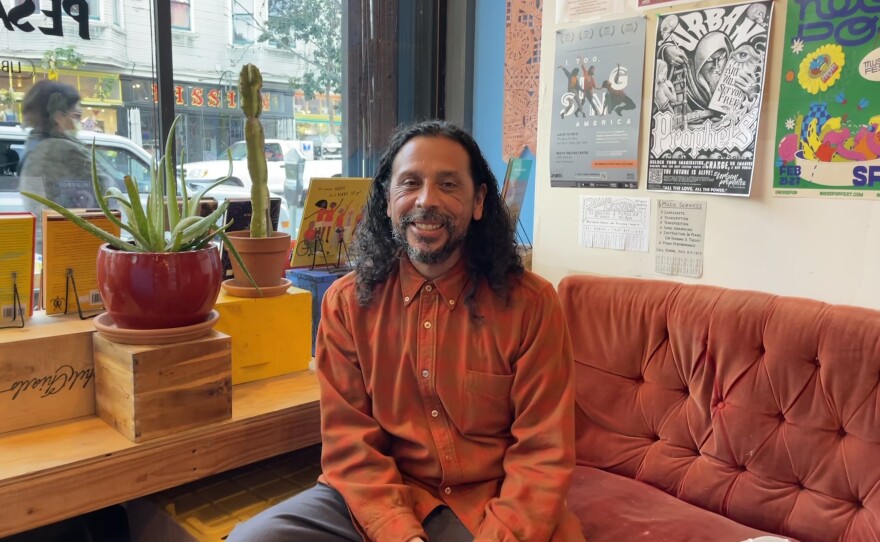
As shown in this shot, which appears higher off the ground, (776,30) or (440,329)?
(776,30)

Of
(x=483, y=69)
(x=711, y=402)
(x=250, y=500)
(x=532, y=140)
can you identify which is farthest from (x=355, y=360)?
(x=483, y=69)

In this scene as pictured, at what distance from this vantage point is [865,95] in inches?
60.4

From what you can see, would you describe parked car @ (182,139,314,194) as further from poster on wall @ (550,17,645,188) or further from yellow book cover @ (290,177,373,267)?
poster on wall @ (550,17,645,188)

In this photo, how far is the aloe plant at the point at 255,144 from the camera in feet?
5.93

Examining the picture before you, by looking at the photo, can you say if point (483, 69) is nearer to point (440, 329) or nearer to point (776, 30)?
point (776, 30)

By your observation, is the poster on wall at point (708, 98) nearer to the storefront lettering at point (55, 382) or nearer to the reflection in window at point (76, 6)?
the storefront lettering at point (55, 382)

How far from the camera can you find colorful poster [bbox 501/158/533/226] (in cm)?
231

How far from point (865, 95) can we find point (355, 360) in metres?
1.28

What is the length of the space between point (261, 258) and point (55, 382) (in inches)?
21.8

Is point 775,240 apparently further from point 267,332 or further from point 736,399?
point 267,332

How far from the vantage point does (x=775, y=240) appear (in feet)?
5.59

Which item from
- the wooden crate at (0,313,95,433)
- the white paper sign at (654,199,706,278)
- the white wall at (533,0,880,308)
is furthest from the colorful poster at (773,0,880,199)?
the wooden crate at (0,313,95,433)

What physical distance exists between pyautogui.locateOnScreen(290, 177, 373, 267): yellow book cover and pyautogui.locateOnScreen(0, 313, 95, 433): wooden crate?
2.51 ft

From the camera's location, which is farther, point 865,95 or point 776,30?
point 776,30
